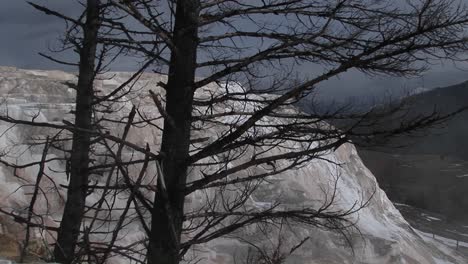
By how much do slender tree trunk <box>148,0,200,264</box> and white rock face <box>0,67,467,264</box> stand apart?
9.47m

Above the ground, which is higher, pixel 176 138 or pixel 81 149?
pixel 81 149

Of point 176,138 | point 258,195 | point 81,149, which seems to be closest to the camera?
point 176,138

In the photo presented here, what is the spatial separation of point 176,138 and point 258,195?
44.5 feet

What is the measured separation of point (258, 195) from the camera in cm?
1877

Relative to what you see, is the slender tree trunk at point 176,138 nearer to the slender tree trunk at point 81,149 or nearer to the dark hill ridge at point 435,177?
the slender tree trunk at point 81,149

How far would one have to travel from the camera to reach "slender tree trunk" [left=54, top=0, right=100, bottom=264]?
779cm

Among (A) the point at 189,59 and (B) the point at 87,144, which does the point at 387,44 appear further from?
(B) the point at 87,144

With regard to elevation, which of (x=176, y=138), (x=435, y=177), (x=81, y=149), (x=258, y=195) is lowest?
(x=258, y=195)

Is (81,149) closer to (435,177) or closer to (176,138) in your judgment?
(176,138)

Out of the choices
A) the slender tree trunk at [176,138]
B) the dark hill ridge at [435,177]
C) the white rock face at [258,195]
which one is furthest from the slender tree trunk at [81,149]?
the dark hill ridge at [435,177]

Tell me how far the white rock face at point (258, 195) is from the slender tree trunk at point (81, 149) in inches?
254

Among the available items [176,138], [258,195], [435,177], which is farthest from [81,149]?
[435,177]

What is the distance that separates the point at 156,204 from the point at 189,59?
1.39m

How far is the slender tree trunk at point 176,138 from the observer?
5.28 metres
